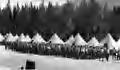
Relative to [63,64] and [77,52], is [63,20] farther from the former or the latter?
[63,64]

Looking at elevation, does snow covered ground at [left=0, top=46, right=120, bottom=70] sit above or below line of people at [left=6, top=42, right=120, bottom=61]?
below

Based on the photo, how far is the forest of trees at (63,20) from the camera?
58869mm

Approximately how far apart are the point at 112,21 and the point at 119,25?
169 inches

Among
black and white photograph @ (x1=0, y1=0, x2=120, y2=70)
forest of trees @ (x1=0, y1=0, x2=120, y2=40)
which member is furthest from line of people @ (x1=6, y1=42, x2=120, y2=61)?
forest of trees @ (x1=0, y1=0, x2=120, y2=40)

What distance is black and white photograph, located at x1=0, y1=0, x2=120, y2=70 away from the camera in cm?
2009

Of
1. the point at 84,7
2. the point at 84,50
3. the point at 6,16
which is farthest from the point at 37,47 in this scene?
the point at 6,16


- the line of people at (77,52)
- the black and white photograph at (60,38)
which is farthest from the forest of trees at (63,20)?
the line of people at (77,52)

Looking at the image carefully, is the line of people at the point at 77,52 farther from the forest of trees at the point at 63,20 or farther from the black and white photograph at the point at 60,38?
the forest of trees at the point at 63,20

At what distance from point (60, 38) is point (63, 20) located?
438 centimetres

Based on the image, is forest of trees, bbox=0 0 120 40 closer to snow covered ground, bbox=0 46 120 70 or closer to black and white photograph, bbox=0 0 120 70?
black and white photograph, bbox=0 0 120 70

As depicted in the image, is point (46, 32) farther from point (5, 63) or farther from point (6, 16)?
point (5, 63)

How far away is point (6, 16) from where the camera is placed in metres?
87.7

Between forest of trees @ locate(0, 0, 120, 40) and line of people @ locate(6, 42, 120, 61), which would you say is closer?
line of people @ locate(6, 42, 120, 61)

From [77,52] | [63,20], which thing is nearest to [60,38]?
[63,20]
